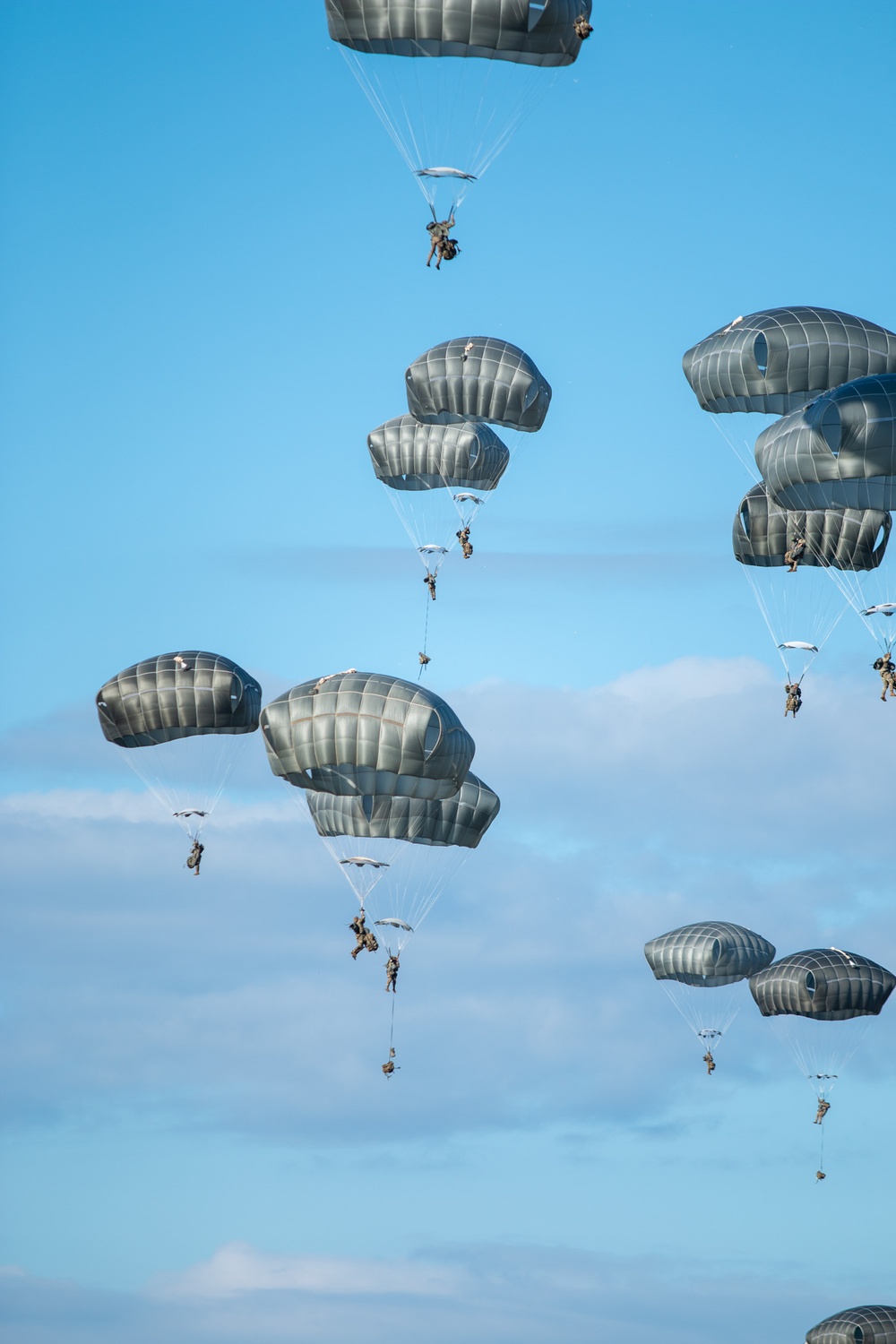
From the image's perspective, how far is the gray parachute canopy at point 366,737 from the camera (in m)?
62.6

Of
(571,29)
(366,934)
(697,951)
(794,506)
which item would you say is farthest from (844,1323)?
(571,29)

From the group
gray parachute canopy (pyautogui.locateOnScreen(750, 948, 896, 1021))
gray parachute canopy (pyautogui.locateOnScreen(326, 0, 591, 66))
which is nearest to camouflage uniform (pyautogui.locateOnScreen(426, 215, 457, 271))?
gray parachute canopy (pyautogui.locateOnScreen(326, 0, 591, 66))

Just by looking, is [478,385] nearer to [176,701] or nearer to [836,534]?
[836,534]

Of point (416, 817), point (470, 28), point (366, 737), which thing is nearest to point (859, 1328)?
point (416, 817)

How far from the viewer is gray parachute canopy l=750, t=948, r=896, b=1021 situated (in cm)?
7750

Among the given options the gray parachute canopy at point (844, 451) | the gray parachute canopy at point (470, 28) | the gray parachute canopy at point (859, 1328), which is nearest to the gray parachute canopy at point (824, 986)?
the gray parachute canopy at point (859, 1328)

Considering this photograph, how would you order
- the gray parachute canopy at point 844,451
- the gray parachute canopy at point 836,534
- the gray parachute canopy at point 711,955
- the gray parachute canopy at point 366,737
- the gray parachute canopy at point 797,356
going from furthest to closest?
the gray parachute canopy at point 711,955 → the gray parachute canopy at point 836,534 → the gray parachute canopy at point 797,356 → the gray parachute canopy at point 366,737 → the gray parachute canopy at point 844,451

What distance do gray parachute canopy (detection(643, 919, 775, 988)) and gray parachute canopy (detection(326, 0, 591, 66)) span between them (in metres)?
31.1

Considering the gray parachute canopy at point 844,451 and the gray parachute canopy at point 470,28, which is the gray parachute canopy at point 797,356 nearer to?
the gray parachute canopy at point 844,451

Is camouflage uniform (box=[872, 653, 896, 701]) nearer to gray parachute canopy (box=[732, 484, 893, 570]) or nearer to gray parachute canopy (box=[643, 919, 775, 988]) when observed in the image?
gray parachute canopy (box=[732, 484, 893, 570])

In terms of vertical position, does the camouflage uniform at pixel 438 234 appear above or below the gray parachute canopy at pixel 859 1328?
above

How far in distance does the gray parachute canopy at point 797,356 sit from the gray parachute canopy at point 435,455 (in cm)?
1187

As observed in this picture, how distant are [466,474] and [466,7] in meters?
21.7

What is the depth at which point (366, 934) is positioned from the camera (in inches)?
2623
